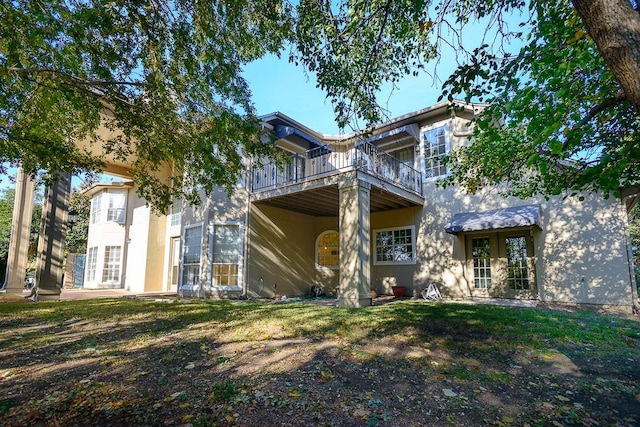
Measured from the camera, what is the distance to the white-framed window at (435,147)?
12117mm

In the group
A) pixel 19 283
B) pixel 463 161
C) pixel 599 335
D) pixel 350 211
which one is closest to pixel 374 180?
pixel 350 211

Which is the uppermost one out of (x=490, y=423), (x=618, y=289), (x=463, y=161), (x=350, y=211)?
(x=463, y=161)

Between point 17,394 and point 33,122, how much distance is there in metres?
5.31

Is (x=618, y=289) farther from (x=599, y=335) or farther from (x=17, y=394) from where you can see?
(x=17, y=394)

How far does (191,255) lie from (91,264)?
1007 cm

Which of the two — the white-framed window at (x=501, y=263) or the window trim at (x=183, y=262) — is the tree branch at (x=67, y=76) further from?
the white-framed window at (x=501, y=263)

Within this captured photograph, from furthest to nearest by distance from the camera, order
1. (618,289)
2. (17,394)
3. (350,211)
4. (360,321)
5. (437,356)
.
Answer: (350,211) → (618,289) → (360,321) → (437,356) → (17,394)

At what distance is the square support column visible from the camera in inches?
430

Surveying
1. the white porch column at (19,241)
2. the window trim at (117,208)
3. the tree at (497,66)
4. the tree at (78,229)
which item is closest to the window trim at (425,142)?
the tree at (497,66)

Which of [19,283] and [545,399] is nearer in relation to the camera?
[545,399]

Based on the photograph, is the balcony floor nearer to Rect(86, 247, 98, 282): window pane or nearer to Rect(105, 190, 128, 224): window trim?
Rect(105, 190, 128, 224): window trim

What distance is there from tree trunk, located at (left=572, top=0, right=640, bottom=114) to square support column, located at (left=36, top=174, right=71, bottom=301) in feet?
42.8

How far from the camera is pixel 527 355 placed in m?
4.65

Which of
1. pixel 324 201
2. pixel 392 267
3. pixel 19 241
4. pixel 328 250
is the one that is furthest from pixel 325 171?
pixel 19 241
